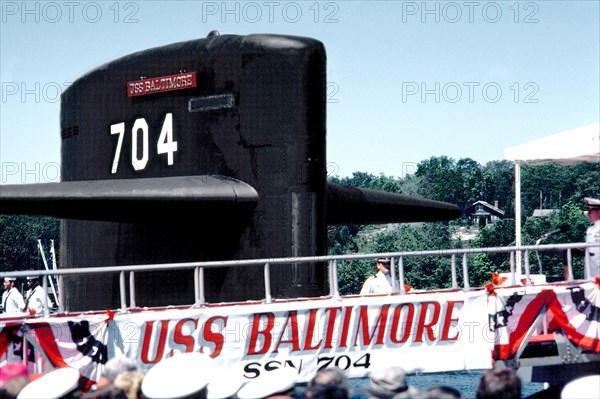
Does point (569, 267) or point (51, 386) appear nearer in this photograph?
point (51, 386)

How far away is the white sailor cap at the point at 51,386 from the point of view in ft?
22.1

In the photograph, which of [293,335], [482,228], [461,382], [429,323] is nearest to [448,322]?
[429,323]

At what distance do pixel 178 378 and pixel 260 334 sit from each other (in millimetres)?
2358

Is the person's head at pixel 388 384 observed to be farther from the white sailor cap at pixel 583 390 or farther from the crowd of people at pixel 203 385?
the white sailor cap at pixel 583 390

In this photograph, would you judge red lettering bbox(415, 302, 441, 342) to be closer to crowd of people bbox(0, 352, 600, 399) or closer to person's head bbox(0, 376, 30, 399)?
crowd of people bbox(0, 352, 600, 399)

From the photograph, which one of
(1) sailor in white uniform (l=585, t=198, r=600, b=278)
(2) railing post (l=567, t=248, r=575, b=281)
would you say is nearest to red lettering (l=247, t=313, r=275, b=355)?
(2) railing post (l=567, t=248, r=575, b=281)

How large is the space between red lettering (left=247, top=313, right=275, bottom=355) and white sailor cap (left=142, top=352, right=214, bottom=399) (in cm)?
181

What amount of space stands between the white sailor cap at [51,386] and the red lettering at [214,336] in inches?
85.8

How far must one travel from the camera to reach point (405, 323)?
9797mm

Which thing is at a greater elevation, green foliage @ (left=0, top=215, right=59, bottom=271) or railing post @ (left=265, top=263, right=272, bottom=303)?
railing post @ (left=265, top=263, right=272, bottom=303)

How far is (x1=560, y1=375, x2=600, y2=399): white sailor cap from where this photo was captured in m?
6.52

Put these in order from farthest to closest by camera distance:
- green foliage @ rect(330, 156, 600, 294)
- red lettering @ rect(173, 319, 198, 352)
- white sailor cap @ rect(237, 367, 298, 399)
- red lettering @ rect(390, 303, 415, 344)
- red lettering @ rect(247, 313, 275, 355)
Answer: green foliage @ rect(330, 156, 600, 294)
red lettering @ rect(390, 303, 415, 344)
red lettering @ rect(247, 313, 275, 355)
red lettering @ rect(173, 319, 198, 352)
white sailor cap @ rect(237, 367, 298, 399)

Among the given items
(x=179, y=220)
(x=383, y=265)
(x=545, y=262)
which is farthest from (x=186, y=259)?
(x=545, y=262)

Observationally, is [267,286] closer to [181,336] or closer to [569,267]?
[181,336]
